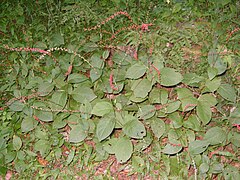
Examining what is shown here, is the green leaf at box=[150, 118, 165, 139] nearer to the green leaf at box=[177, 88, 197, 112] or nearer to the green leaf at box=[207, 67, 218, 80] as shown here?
the green leaf at box=[177, 88, 197, 112]

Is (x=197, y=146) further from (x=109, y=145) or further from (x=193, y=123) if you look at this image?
(x=109, y=145)

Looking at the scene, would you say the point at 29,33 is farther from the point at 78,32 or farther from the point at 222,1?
the point at 222,1

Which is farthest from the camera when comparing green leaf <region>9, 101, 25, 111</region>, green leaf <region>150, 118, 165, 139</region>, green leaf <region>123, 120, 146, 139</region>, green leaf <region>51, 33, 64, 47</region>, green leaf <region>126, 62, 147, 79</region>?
green leaf <region>51, 33, 64, 47</region>

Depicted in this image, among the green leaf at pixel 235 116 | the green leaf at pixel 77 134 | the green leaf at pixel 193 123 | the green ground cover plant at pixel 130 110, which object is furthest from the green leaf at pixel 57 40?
the green leaf at pixel 235 116

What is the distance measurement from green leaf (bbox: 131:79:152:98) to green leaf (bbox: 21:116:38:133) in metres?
1.00

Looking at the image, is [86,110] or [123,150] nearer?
[123,150]

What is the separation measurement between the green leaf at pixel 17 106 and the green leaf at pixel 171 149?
141 centimetres

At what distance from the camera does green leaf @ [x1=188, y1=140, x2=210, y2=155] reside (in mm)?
2479

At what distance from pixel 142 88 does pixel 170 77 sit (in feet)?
0.89

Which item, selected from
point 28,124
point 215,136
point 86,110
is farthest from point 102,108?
point 215,136

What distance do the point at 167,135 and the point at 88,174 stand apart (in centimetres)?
80

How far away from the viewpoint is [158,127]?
259 centimetres

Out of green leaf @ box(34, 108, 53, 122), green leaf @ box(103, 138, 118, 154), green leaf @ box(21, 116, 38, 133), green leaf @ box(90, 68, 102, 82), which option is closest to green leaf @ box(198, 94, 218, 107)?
green leaf @ box(103, 138, 118, 154)

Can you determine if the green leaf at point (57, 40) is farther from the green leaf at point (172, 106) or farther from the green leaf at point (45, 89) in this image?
the green leaf at point (172, 106)
